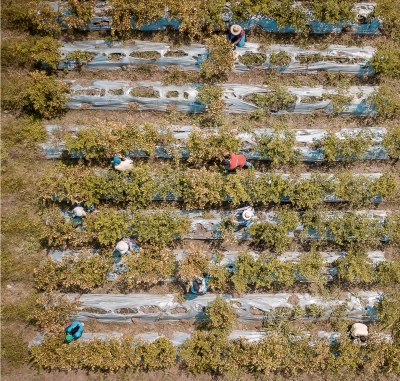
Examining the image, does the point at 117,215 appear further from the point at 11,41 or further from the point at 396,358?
the point at 396,358

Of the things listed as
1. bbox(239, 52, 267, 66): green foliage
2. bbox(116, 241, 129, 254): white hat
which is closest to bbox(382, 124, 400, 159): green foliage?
bbox(239, 52, 267, 66): green foliage

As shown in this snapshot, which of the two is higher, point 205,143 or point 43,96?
point 43,96

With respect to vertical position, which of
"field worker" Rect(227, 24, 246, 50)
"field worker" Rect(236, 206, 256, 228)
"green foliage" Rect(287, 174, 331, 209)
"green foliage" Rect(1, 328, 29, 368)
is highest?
"field worker" Rect(227, 24, 246, 50)

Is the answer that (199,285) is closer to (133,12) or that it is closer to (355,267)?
(355,267)

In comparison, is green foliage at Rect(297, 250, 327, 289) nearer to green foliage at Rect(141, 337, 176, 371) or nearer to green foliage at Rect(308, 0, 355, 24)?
green foliage at Rect(141, 337, 176, 371)

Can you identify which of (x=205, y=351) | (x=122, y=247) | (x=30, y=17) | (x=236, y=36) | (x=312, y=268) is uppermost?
(x=30, y=17)

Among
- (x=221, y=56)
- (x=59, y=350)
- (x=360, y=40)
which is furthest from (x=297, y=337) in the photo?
(x=360, y=40)

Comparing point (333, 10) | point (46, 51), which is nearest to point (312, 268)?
point (333, 10)

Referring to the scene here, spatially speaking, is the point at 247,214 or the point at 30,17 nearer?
the point at 247,214
